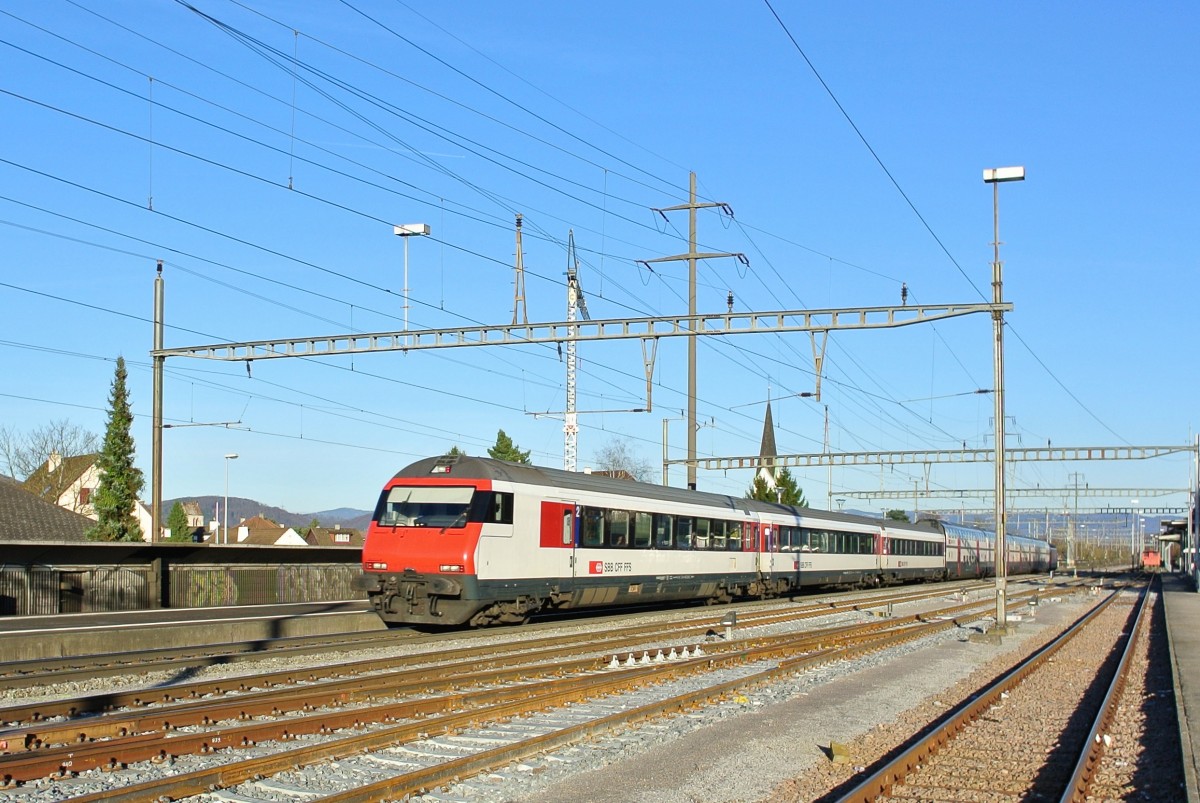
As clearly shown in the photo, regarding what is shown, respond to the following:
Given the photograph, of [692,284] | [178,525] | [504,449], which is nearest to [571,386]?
[692,284]

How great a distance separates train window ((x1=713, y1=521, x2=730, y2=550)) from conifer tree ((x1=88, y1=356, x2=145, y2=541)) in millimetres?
30402

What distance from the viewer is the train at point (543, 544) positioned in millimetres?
21266

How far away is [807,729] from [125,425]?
163ft

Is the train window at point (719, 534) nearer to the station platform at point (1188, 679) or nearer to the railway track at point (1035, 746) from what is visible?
the station platform at point (1188, 679)

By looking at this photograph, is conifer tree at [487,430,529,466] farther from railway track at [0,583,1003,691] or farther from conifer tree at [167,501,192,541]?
railway track at [0,583,1003,691]

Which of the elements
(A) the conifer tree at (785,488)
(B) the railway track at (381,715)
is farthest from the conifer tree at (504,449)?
(B) the railway track at (381,715)

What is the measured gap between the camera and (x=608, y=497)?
25656 millimetres

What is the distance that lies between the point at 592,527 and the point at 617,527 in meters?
1.22

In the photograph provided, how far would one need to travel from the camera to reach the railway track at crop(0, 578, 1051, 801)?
911 centimetres

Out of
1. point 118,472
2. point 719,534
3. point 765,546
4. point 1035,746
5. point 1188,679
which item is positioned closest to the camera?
point 1035,746

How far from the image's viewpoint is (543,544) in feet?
75.4

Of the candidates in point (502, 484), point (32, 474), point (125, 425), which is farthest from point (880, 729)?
point (32, 474)

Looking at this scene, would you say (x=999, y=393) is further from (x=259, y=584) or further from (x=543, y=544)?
(x=259, y=584)

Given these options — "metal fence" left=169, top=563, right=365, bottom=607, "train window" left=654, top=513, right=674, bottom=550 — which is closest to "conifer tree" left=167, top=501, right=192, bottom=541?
"metal fence" left=169, top=563, right=365, bottom=607
